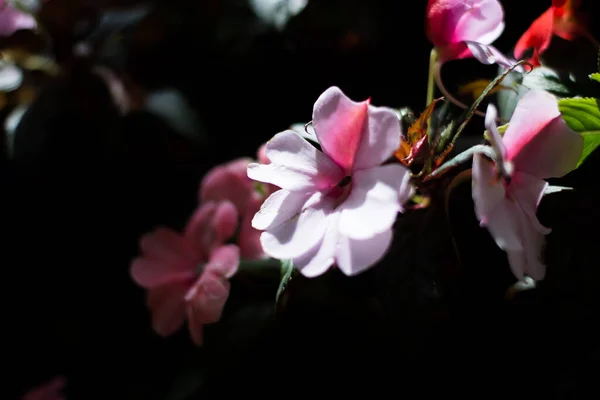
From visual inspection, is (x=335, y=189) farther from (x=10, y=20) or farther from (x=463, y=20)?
(x=10, y=20)

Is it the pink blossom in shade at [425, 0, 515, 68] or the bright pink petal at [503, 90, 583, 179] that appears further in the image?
the pink blossom in shade at [425, 0, 515, 68]

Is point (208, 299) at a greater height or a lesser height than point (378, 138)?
lesser

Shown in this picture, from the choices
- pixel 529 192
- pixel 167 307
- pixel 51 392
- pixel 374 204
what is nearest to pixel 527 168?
pixel 529 192

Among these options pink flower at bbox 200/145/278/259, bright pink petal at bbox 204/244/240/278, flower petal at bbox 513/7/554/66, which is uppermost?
flower petal at bbox 513/7/554/66

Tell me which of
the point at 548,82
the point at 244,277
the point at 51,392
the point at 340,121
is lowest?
the point at 51,392

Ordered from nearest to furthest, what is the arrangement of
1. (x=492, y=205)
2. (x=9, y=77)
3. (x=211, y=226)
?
1. (x=492, y=205)
2. (x=211, y=226)
3. (x=9, y=77)

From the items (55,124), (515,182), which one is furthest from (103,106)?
(515,182)

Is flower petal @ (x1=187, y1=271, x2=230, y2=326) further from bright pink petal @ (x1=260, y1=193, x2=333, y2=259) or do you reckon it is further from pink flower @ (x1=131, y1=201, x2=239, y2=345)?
bright pink petal @ (x1=260, y1=193, x2=333, y2=259)

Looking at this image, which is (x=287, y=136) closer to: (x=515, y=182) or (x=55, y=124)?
(x=515, y=182)

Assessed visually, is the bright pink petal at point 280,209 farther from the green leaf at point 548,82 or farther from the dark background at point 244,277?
the green leaf at point 548,82

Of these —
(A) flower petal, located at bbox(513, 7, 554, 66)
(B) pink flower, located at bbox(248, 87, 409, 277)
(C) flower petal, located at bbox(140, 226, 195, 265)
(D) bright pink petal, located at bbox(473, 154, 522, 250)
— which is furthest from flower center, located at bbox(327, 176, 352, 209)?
(C) flower petal, located at bbox(140, 226, 195, 265)
